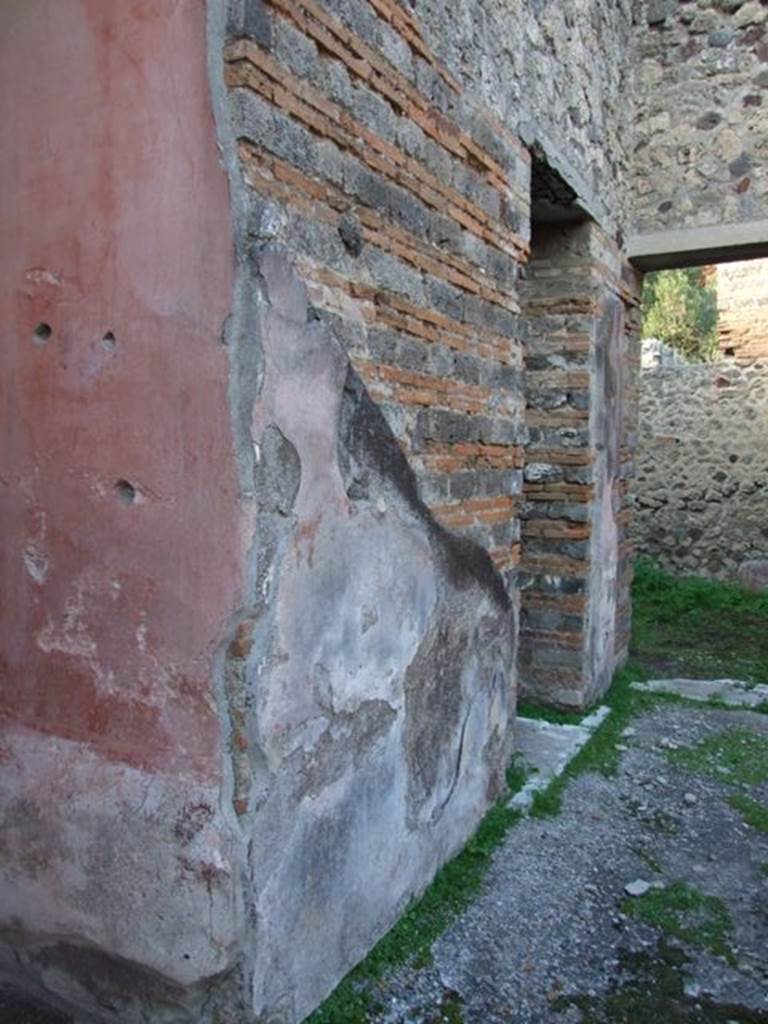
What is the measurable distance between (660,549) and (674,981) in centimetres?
731

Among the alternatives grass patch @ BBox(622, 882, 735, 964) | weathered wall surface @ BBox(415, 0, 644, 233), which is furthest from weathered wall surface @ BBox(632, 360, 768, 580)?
grass patch @ BBox(622, 882, 735, 964)

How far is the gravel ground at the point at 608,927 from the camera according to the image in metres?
2.38

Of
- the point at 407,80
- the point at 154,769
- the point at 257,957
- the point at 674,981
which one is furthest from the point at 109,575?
the point at 674,981

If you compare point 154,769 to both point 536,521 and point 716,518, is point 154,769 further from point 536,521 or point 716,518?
point 716,518

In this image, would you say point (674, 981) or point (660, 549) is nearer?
point (674, 981)

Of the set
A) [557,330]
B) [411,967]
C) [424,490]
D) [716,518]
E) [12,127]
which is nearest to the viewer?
[12,127]

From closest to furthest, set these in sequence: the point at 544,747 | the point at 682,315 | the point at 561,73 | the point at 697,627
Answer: the point at 561,73, the point at 544,747, the point at 697,627, the point at 682,315

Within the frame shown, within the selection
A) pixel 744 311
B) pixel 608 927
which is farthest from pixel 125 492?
pixel 744 311

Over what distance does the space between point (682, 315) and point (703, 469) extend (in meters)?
11.1

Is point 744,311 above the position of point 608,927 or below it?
above

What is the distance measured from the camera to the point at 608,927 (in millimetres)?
2783

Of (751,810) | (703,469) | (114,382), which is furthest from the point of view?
(703,469)

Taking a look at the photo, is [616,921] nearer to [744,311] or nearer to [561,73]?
[561,73]

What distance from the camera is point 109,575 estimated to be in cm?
210
